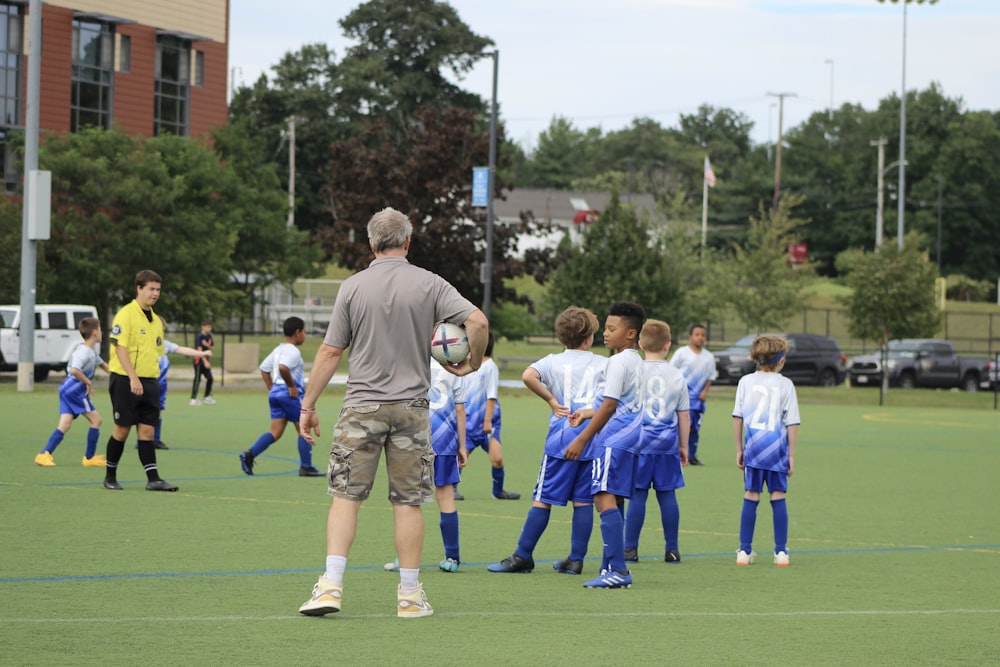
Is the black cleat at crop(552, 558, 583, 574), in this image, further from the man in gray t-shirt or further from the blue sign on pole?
the blue sign on pole

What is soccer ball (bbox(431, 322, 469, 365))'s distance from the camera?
23.0 feet

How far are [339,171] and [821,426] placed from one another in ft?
72.7

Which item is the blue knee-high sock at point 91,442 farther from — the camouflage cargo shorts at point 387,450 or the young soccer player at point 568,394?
the camouflage cargo shorts at point 387,450

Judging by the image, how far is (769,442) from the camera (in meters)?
9.81

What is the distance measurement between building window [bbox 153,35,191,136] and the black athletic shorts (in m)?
45.2

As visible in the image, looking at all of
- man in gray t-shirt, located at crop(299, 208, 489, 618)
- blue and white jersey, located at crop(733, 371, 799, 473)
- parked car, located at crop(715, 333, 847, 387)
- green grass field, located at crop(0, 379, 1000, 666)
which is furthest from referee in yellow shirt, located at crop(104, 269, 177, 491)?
parked car, located at crop(715, 333, 847, 387)

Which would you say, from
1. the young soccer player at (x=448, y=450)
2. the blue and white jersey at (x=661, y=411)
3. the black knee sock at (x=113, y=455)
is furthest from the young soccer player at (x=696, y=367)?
the blue and white jersey at (x=661, y=411)

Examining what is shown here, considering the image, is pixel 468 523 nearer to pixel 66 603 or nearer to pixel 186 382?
pixel 66 603

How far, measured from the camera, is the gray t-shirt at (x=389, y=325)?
6914mm

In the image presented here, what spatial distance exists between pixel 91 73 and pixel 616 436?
4873 centimetres

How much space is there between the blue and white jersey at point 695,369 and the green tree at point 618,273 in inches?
1018

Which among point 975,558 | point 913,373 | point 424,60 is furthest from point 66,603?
point 424,60

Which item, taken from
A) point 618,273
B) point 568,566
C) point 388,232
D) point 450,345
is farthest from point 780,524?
point 618,273

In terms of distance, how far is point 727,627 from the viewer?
7121 mm
